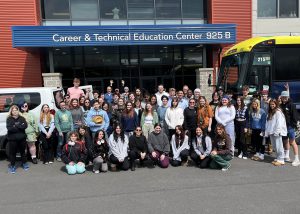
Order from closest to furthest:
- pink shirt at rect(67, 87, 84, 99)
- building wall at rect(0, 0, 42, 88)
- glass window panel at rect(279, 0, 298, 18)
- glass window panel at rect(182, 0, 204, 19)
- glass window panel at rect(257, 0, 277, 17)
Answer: pink shirt at rect(67, 87, 84, 99), building wall at rect(0, 0, 42, 88), glass window panel at rect(182, 0, 204, 19), glass window panel at rect(257, 0, 277, 17), glass window panel at rect(279, 0, 298, 18)

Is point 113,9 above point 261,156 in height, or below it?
above

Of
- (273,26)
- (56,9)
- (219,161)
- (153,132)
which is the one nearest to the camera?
(219,161)

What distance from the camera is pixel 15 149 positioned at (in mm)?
7156

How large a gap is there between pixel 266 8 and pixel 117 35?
35.2 feet

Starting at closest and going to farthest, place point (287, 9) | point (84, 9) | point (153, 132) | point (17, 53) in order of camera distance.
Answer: point (153, 132) → point (17, 53) → point (84, 9) → point (287, 9)

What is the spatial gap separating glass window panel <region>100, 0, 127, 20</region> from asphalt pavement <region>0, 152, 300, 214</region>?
1235cm

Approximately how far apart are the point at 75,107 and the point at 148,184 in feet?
10.8

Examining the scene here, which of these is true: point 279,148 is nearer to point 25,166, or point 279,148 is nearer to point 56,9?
point 25,166

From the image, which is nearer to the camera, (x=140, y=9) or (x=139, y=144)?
(x=139, y=144)

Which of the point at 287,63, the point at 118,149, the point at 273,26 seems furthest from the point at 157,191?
the point at 273,26

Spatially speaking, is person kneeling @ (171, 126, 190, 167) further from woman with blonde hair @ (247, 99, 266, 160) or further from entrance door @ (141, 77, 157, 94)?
entrance door @ (141, 77, 157, 94)

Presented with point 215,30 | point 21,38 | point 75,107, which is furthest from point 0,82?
point 215,30

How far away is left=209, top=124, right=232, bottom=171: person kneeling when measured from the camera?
21.7 ft

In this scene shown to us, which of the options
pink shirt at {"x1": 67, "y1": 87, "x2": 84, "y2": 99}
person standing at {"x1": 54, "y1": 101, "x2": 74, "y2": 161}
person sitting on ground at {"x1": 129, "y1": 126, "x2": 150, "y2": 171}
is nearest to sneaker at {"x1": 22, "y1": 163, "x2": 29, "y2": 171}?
person standing at {"x1": 54, "y1": 101, "x2": 74, "y2": 161}
